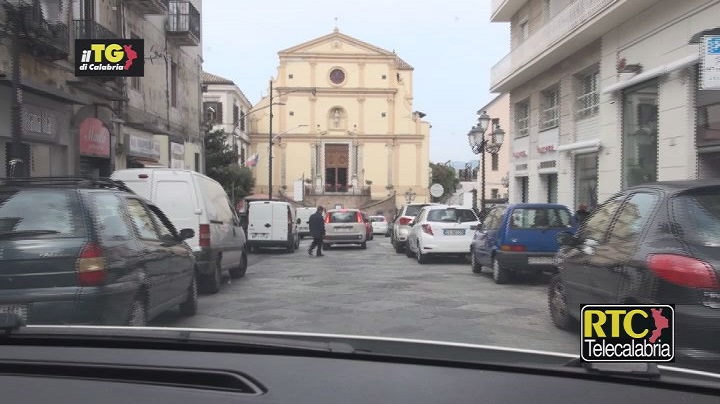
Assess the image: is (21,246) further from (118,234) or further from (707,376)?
(707,376)

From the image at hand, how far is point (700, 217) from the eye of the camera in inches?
182

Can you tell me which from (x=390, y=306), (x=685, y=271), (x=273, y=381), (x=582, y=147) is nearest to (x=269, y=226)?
(x=582, y=147)

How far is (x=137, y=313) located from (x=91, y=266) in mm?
821

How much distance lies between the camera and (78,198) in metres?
5.54

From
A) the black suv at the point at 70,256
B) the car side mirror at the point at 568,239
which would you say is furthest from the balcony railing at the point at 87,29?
the car side mirror at the point at 568,239

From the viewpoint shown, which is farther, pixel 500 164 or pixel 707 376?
pixel 500 164

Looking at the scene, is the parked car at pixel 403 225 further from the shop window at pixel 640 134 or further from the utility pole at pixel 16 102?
the utility pole at pixel 16 102

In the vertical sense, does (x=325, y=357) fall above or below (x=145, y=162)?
below

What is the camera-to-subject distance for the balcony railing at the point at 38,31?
12.9 m

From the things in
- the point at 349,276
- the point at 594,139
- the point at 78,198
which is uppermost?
the point at 594,139

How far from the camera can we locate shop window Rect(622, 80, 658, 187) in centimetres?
1551

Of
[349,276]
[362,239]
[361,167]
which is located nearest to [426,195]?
[361,167]

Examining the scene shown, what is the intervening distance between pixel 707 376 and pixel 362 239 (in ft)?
70.3

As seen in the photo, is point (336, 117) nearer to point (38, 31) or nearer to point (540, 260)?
point (38, 31)
